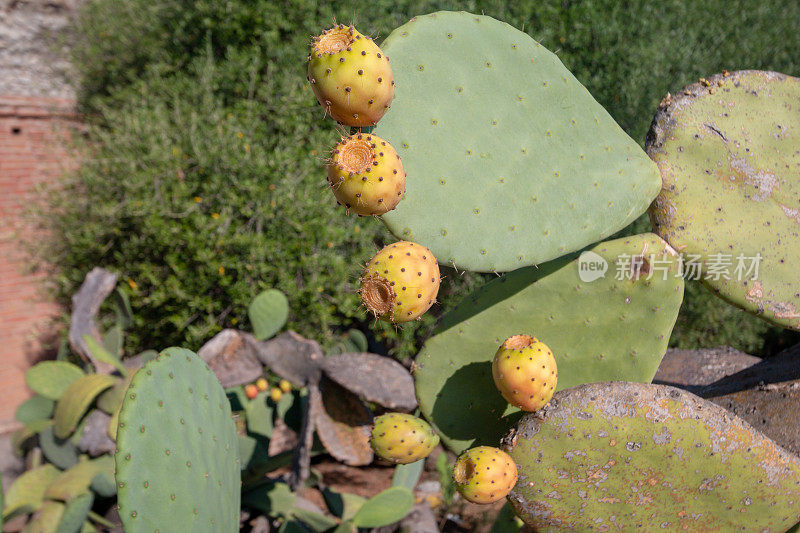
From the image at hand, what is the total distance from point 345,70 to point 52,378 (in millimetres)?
2992

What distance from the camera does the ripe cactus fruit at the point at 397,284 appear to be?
822 millimetres

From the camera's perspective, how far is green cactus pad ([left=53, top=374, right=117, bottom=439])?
2.77 m

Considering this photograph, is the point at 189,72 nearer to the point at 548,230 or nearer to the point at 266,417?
the point at 266,417

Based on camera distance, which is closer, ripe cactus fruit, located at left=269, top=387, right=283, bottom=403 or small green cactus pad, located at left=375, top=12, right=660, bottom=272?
small green cactus pad, located at left=375, top=12, right=660, bottom=272

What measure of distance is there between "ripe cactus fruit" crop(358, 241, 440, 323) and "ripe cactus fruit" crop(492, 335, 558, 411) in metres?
0.30

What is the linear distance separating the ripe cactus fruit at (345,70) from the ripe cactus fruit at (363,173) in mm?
61

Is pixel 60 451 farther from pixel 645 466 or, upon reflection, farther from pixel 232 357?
pixel 645 466

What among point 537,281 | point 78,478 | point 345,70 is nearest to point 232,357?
point 78,478

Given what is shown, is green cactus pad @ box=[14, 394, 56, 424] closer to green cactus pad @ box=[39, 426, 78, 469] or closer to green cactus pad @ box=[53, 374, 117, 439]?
green cactus pad @ box=[39, 426, 78, 469]

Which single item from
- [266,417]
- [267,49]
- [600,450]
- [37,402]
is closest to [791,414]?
[600,450]

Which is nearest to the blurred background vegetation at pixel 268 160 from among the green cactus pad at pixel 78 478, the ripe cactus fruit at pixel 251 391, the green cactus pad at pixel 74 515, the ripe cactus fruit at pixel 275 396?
the ripe cactus fruit at pixel 251 391

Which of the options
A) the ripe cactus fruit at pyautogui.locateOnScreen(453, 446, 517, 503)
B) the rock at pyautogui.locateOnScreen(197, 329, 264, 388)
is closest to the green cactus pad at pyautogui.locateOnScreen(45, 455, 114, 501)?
the rock at pyautogui.locateOnScreen(197, 329, 264, 388)

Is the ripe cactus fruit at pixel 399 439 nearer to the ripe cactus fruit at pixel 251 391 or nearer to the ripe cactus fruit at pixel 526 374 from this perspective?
the ripe cactus fruit at pixel 526 374

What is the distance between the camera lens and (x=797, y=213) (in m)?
1.48
